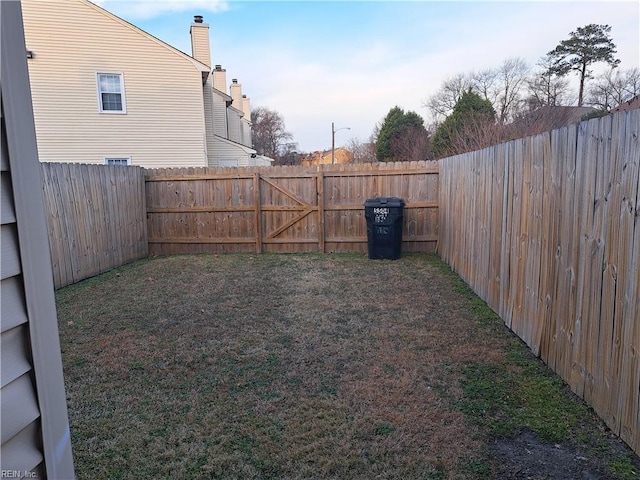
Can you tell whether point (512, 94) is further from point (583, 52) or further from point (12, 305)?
point (12, 305)

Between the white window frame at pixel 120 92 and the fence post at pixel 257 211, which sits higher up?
the white window frame at pixel 120 92

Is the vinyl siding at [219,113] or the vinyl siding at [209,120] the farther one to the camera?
the vinyl siding at [219,113]

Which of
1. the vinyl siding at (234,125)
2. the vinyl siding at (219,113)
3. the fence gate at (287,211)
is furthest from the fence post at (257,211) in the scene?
the vinyl siding at (234,125)

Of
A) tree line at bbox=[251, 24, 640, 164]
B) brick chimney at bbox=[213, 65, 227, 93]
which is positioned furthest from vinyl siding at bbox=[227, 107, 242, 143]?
tree line at bbox=[251, 24, 640, 164]

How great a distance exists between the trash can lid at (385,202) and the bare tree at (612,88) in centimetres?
1899

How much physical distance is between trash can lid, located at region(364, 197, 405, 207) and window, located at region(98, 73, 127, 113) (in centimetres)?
931

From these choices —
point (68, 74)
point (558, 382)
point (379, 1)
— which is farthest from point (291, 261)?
point (68, 74)

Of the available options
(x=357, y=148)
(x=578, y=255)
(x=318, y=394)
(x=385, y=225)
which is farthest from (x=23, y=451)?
(x=357, y=148)

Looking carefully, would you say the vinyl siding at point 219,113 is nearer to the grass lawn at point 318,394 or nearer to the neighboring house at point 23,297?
the grass lawn at point 318,394

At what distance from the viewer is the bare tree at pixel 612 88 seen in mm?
20469

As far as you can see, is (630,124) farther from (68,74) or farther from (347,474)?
(68,74)

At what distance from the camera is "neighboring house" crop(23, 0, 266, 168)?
12.2 metres

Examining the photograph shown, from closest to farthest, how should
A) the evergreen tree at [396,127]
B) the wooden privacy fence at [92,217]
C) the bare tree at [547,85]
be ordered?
the wooden privacy fence at [92,217], the evergreen tree at [396,127], the bare tree at [547,85]

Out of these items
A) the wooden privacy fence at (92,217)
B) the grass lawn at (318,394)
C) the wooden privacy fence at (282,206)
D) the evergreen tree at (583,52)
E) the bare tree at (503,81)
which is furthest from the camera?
the bare tree at (503,81)
